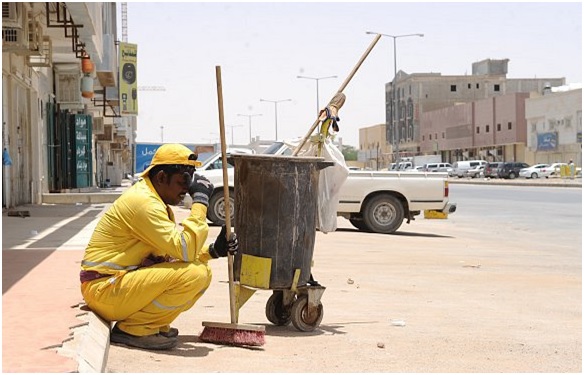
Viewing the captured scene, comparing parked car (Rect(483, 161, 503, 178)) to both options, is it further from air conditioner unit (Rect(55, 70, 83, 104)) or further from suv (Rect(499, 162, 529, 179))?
air conditioner unit (Rect(55, 70, 83, 104))

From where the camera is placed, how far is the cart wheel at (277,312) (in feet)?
24.3

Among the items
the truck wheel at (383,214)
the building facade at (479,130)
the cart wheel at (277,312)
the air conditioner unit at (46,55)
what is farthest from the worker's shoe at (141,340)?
Result: the building facade at (479,130)

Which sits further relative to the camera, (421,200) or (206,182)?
(421,200)

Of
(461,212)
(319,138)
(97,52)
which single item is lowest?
(461,212)

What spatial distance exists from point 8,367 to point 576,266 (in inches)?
378

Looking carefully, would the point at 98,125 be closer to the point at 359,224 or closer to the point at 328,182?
the point at 359,224

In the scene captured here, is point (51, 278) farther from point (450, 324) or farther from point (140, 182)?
point (450, 324)

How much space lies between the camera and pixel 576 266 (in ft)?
41.7

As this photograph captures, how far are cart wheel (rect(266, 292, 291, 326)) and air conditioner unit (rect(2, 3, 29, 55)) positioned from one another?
390 inches

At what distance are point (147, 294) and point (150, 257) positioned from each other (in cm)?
31

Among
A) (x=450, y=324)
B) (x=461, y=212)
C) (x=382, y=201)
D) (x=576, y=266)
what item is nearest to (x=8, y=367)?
(x=450, y=324)

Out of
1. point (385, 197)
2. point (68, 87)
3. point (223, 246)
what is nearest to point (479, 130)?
point (68, 87)

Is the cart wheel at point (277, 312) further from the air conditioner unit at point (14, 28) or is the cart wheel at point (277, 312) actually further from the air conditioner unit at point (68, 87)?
the air conditioner unit at point (68, 87)

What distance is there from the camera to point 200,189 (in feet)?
19.9
